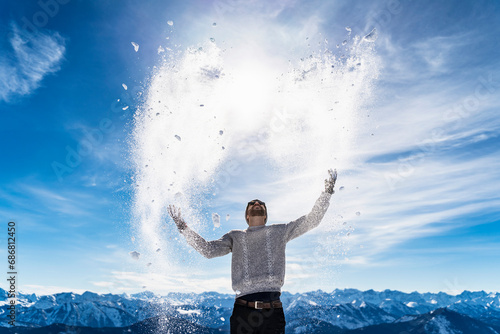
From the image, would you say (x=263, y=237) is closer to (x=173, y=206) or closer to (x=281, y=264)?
(x=281, y=264)

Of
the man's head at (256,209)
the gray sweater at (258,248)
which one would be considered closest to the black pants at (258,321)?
the gray sweater at (258,248)

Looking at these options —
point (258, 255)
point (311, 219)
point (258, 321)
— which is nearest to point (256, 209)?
point (258, 255)

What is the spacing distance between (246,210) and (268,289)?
4.55 feet

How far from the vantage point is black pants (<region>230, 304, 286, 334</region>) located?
5.62 metres

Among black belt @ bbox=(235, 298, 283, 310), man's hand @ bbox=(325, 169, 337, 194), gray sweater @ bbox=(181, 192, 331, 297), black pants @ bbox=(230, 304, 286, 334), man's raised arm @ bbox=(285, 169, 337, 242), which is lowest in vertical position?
black pants @ bbox=(230, 304, 286, 334)

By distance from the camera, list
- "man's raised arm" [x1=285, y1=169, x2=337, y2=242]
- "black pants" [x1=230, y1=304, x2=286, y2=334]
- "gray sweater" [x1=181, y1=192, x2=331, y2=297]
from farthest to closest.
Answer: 1. "man's raised arm" [x1=285, y1=169, x2=337, y2=242]
2. "gray sweater" [x1=181, y1=192, x2=331, y2=297]
3. "black pants" [x1=230, y1=304, x2=286, y2=334]

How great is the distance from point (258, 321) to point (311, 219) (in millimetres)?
1857

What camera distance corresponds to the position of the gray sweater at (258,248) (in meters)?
5.95

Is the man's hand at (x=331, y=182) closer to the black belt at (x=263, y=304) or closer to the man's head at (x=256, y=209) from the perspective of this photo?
the man's head at (x=256, y=209)

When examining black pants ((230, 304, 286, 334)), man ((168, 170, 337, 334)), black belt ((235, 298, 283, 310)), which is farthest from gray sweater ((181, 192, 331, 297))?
black pants ((230, 304, 286, 334))

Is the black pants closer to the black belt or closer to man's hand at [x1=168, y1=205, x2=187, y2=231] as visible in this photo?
the black belt

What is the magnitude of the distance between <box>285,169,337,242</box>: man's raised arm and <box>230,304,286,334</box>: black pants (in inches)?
50.1

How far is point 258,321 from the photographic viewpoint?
568 centimetres

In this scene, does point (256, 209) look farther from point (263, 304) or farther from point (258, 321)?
point (258, 321)
